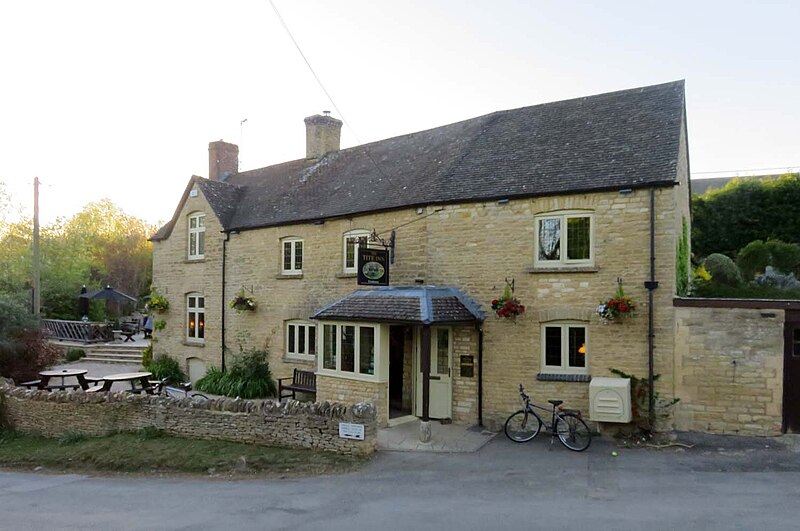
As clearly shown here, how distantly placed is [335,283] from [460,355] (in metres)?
4.81

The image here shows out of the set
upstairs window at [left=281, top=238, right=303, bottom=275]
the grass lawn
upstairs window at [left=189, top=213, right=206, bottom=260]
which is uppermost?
upstairs window at [left=189, top=213, right=206, bottom=260]

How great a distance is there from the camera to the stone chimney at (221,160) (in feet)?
83.6

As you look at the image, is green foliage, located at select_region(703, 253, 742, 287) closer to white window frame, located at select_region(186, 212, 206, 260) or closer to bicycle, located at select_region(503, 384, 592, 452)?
bicycle, located at select_region(503, 384, 592, 452)

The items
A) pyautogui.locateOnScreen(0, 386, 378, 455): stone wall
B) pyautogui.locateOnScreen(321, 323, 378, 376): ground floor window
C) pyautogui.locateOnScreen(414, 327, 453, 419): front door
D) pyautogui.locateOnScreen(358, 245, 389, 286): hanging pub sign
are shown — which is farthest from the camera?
pyautogui.locateOnScreen(358, 245, 389, 286): hanging pub sign

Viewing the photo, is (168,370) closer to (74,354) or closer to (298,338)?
(298,338)

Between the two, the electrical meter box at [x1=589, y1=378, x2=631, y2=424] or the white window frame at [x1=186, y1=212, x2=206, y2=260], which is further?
the white window frame at [x1=186, y1=212, x2=206, y2=260]

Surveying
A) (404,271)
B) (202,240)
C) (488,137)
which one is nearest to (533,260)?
(404,271)

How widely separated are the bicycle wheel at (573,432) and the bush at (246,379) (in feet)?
30.8

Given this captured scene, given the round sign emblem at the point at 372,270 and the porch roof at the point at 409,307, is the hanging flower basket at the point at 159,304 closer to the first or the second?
the porch roof at the point at 409,307

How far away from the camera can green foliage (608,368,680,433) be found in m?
11.7

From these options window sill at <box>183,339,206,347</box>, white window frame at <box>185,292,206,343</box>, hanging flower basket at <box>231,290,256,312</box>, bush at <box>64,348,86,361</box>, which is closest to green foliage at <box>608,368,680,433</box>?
hanging flower basket at <box>231,290,256,312</box>

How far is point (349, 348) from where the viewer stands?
46.2ft

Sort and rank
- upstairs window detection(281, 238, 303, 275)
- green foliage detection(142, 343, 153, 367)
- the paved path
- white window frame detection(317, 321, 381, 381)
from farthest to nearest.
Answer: green foliage detection(142, 343, 153, 367)
upstairs window detection(281, 238, 303, 275)
white window frame detection(317, 321, 381, 381)
the paved path

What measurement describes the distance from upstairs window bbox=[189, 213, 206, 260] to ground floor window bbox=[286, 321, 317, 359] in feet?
18.0
